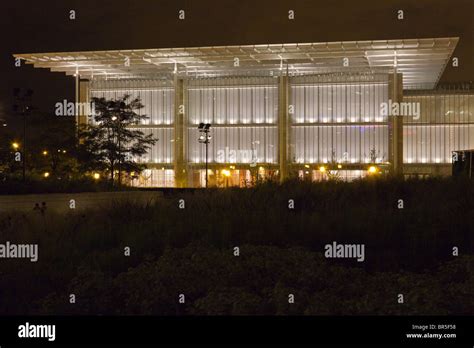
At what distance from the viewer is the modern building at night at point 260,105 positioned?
50031 mm

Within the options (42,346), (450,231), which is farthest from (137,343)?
(450,231)

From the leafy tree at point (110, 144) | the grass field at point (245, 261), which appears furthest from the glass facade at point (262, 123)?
the grass field at point (245, 261)

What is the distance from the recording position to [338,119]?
2047 inches

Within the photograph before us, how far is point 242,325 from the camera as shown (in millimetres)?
8766

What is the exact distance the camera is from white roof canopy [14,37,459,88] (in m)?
45.9

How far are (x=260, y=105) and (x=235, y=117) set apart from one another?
2.31 metres

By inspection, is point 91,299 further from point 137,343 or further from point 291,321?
point 291,321

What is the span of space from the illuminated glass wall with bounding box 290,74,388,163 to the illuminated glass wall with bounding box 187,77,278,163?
1.92m

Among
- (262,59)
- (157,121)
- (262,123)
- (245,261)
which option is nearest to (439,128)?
(262,123)

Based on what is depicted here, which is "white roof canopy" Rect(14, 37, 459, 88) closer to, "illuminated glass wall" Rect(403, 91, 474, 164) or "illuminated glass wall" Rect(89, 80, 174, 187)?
"illuminated glass wall" Rect(89, 80, 174, 187)

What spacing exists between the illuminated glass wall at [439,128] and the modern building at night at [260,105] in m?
7.20

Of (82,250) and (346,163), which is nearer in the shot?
(82,250)

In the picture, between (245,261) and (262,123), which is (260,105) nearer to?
(262,123)

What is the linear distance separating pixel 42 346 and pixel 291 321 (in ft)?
10.7
